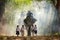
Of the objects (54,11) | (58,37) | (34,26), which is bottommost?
(58,37)

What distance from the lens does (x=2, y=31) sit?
19.6 ft

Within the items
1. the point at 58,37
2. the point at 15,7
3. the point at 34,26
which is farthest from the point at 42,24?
the point at 15,7

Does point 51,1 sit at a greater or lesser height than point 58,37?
greater

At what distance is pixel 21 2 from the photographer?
6121 mm

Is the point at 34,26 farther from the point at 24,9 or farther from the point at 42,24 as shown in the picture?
the point at 24,9

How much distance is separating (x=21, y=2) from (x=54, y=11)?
1.12 m

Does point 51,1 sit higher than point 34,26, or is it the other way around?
point 51,1

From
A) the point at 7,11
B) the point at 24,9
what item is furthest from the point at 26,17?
the point at 7,11

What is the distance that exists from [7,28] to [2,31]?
0.61ft

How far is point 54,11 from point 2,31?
5.95 feet

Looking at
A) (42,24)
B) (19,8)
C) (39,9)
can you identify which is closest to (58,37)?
(42,24)

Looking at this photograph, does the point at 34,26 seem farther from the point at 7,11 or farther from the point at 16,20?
the point at 7,11

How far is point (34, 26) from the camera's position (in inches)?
238

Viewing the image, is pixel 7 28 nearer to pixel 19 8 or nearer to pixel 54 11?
pixel 19 8
